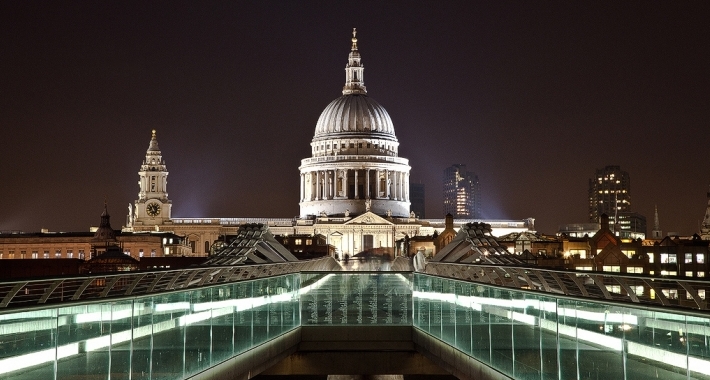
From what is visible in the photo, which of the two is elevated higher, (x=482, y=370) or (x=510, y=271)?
(x=510, y=271)

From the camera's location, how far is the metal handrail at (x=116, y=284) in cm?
1717

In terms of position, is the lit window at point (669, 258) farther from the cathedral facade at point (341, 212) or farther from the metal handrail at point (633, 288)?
the metal handrail at point (633, 288)

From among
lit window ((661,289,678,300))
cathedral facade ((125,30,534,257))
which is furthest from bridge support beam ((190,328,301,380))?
cathedral facade ((125,30,534,257))

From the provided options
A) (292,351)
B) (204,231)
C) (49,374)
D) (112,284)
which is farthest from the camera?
(204,231)

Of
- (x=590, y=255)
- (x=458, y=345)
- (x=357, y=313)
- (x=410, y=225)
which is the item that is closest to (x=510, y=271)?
(x=458, y=345)

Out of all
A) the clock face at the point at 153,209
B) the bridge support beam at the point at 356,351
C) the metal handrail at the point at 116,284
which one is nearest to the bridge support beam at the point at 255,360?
the bridge support beam at the point at 356,351

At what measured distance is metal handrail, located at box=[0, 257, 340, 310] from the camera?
17.2m

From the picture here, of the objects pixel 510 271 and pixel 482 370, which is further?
pixel 510 271

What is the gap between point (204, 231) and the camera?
182 m

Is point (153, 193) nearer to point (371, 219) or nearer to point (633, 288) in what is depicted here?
point (371, 219)

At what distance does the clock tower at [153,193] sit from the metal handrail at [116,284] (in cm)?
14802

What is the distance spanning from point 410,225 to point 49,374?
553ft

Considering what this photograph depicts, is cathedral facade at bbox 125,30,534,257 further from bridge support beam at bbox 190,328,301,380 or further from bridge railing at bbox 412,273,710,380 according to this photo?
bridge railing at bbox 412,273,710,380

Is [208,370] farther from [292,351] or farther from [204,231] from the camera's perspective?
[204,231]
